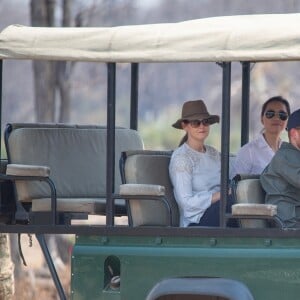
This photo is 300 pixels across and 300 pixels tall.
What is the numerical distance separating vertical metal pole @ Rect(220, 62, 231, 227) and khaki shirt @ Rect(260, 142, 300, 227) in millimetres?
287

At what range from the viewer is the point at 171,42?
7.51m

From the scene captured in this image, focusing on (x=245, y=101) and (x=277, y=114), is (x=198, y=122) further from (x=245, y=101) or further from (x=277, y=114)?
(x=245, y=101)

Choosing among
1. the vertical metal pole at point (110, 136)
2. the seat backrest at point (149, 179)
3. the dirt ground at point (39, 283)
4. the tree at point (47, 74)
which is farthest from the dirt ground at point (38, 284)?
the vertical metal pole at point (110, 136)

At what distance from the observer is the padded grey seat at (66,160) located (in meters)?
8.31

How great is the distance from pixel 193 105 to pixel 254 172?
0.64 metres

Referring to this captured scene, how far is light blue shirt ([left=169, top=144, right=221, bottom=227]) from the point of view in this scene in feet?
25.9

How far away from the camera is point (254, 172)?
8.48m

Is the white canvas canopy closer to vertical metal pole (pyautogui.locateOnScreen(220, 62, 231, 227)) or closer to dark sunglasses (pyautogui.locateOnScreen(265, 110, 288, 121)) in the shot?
vertical metal pole (pyautogui.locateOnScreen(220, 62, 231, 227))

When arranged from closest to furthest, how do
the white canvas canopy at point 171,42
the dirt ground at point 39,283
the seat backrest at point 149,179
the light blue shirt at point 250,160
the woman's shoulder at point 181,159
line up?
1. the white canvas canopy at point 171,42
2. the seat backrest at point 149,179
3. the woman's shoulder at point 181,159
4. the light blue shirt at point 250,160
5. the dirt ground at point 39,283

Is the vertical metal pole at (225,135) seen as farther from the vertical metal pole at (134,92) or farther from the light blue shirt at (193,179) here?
the vertical metal pole at (134,92)

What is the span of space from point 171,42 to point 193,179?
97 cm

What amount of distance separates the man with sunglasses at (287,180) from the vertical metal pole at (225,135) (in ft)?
0.94

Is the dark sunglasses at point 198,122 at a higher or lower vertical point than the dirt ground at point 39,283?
higher

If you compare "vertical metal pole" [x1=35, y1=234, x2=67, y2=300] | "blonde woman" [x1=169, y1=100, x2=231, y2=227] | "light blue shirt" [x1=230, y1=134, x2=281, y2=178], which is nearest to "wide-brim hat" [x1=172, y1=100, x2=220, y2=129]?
"blonde woman" [x1=169, y1=100, x2=231, y2=227]
